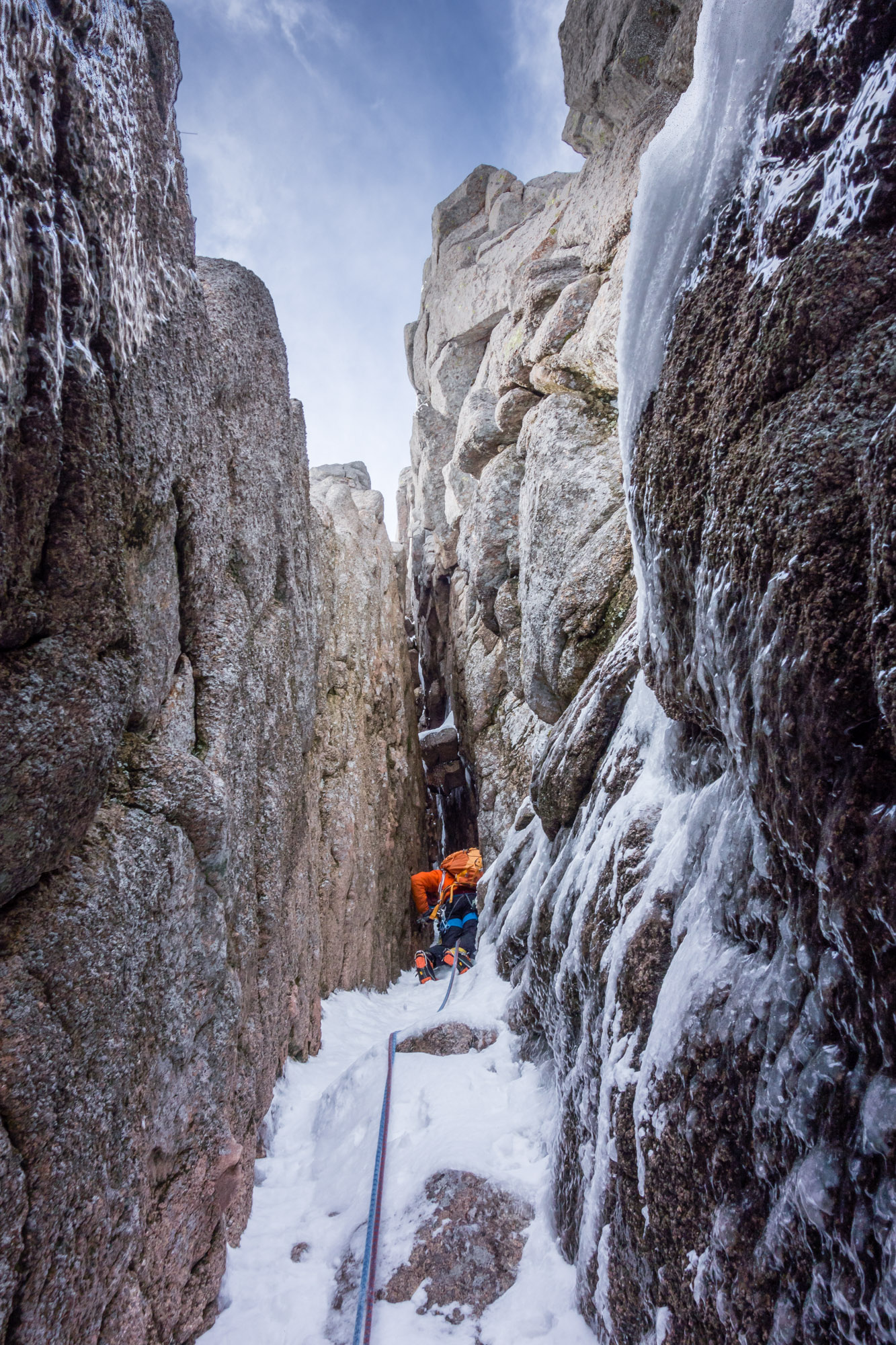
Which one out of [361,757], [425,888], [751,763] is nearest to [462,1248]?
[751,763]

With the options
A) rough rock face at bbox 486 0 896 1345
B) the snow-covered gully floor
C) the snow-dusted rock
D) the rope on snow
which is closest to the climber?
the snow-covered gully floor

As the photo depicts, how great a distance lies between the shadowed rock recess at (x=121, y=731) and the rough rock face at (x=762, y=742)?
2.23 metres

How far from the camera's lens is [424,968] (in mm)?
11312

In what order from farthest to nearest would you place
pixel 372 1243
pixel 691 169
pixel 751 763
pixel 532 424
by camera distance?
pixel 532 424 → pixel 372 1243 → pixel 691 169 → pixel 751 763

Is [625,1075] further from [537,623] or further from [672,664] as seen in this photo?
[537,623]

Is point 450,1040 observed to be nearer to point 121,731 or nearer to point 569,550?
point 121,731

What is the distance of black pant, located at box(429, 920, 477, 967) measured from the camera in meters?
11.0

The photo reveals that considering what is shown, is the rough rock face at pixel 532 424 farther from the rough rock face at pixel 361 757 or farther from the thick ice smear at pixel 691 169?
the thick ice smear at pixel 691 169

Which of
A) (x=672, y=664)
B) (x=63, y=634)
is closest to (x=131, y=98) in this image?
(x=63, y=634)

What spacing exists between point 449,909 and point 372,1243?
364 inches

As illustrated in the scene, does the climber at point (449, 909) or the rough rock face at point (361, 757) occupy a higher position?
the rough rock face at point (361, 757)

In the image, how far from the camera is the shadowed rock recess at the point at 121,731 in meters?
2.33

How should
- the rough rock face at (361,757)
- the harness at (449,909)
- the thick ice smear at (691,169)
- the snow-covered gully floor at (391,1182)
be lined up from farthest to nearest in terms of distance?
1. the harness at (449,909)
2. the rough rock face at (361,757)
3. the snow-covered gully floor at (391,1182)
4. the thick ice smear at (691,169)

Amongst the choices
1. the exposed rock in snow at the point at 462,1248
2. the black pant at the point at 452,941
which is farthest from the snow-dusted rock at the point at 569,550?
the exposed rock in snow at the point at 462,1248
